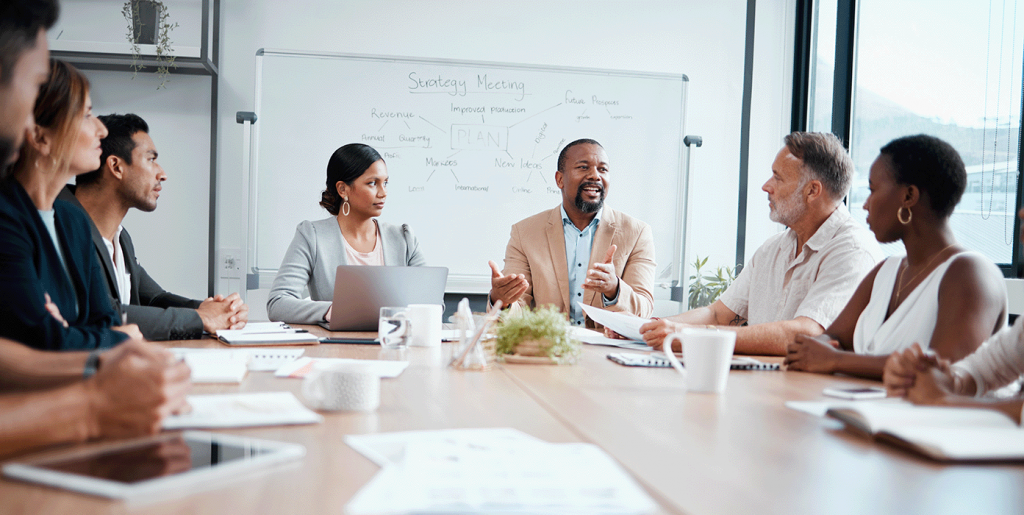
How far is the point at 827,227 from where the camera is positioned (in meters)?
2.23

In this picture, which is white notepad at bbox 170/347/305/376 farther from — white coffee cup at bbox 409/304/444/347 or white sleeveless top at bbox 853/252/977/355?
white sleeveless top at bbox 853/252/977/355

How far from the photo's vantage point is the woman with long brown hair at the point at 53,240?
1281 millimetres

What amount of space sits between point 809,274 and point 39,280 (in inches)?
78.8

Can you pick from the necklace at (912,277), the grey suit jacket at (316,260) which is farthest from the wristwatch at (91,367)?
the necklace at (912,277)

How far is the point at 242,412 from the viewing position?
952 mm

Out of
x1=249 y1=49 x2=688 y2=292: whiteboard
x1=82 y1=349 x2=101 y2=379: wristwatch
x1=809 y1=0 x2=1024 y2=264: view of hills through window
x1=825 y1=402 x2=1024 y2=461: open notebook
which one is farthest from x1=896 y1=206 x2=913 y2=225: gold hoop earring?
x1=249 y1=49 x2=688 y2=292: whiteboard

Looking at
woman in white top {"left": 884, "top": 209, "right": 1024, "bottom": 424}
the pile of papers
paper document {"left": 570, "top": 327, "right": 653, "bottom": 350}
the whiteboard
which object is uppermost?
the whiteboard

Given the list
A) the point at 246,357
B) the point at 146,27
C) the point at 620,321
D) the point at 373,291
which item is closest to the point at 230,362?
the point at 246,357

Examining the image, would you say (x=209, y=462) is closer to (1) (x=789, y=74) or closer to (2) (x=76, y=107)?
(2) (x=76, y=107)

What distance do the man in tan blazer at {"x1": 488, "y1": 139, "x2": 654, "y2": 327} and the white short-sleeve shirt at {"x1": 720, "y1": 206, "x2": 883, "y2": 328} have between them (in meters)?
0.46

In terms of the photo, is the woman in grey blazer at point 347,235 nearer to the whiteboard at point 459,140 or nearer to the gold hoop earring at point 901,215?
the whiteboard at point 459,140

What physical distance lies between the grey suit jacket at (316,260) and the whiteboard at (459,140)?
87 centimetres

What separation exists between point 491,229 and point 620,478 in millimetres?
3240

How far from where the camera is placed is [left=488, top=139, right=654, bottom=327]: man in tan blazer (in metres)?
2.98
